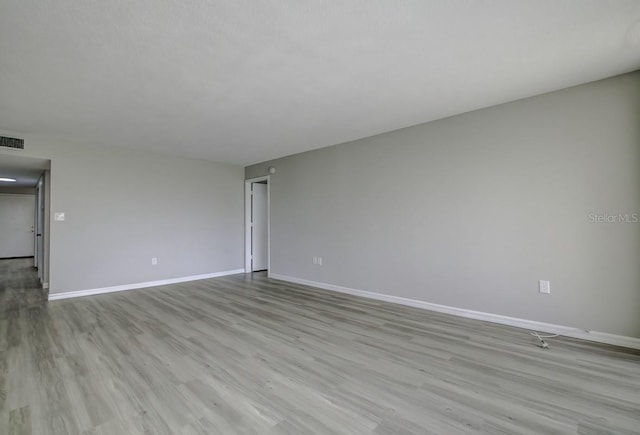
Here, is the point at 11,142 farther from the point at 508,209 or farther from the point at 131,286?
the point at 508,209

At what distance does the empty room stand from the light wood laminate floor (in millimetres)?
21

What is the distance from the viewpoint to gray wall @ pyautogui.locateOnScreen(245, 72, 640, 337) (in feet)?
8.93

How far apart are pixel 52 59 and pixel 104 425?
2.66 m

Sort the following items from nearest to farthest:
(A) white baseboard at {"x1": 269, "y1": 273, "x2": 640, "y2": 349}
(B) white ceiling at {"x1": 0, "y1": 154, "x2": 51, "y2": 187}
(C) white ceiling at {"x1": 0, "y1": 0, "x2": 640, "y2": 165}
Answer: (C) white ceiling at {"x1": 0, "y1": 0, "x2": 640, "y2": 165} → (A) white baseboard at {"x1": 269, "y1": 273, "x2": 640, "y2": 349} → (B) white ceiling at {"x1": 0, "y1": 154, "x2": 51, "y2": 187}

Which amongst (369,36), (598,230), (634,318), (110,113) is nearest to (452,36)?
(369,36)

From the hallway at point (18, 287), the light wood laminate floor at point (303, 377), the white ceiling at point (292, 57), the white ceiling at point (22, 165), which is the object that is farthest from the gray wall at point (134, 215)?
the light wood laminate floor at point (303, 377)

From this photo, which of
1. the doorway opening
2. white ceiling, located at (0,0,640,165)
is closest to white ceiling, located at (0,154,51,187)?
the doorway opening

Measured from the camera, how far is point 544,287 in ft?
9.95

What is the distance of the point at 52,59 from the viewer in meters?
2.32

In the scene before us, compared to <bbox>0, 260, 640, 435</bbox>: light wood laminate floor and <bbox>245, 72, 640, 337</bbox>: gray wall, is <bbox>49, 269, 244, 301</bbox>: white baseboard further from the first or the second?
<bbox>245, 72, 640, 337</bbox>: gray wall

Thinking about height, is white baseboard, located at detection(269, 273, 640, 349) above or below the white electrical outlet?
below

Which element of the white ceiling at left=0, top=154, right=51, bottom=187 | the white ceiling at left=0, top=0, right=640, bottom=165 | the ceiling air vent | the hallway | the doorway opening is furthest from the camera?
the doorway opening

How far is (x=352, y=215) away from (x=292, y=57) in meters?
2.80

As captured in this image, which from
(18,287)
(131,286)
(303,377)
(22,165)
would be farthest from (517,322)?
(18,287)
